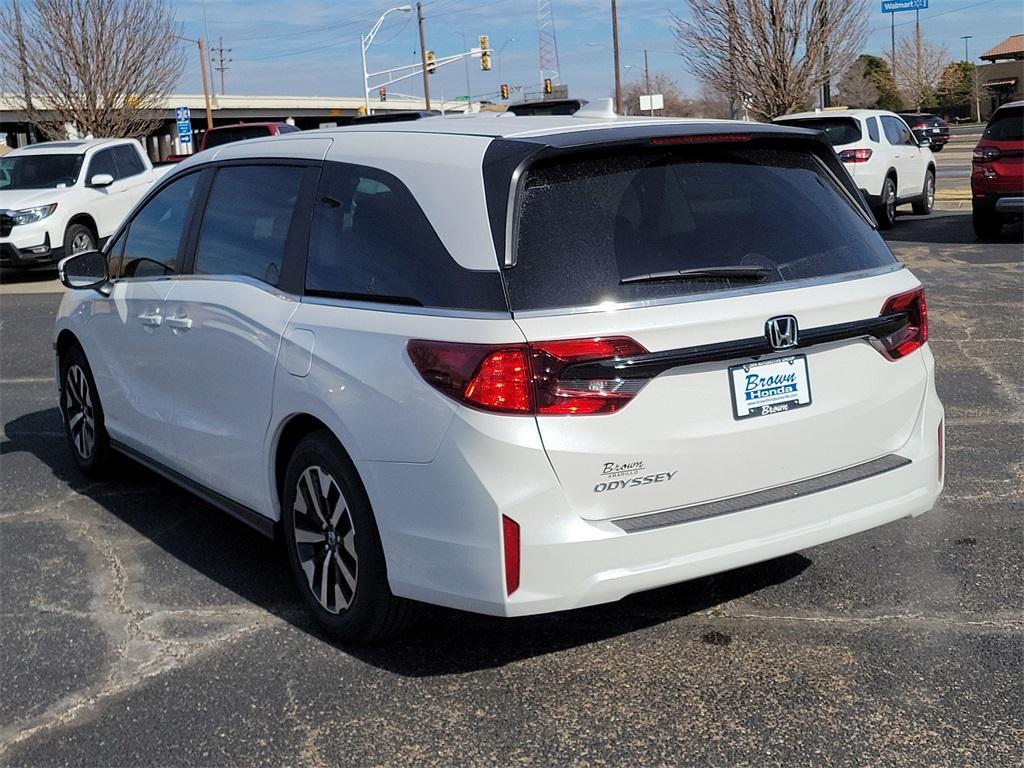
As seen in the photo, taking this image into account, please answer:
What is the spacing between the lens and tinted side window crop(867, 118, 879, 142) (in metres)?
17.5

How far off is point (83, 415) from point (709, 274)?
3956mm

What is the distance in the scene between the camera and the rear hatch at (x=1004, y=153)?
1448cm

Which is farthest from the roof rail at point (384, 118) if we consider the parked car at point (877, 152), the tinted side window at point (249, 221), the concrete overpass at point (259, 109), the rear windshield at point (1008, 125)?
the concrete overpass at point (259, 109)

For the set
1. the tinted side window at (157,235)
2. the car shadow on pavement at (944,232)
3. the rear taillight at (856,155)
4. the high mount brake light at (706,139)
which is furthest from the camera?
the rear taillight at (856,155)

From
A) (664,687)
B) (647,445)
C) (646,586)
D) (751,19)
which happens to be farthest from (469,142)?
(751,19)

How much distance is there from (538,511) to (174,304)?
232 cm

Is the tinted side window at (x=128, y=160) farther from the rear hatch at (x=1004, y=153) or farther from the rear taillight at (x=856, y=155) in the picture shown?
the rear hatch at (x=1004, y=153)

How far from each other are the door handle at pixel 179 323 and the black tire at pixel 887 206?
48.2 feet

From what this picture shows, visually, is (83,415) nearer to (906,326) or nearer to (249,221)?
(249,221)

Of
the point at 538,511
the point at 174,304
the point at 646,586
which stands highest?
the point at 174,304

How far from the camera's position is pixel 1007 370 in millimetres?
8188

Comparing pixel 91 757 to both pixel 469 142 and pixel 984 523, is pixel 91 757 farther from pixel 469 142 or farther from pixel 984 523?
pixel 984 523

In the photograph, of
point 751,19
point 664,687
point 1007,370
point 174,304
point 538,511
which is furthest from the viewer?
point 751,19

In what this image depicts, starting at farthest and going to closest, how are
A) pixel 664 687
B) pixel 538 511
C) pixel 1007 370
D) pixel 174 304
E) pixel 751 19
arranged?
pixel 751 19, pixel 1007 370, pixel 174 304, pixel 664 687, pixel 538 511
